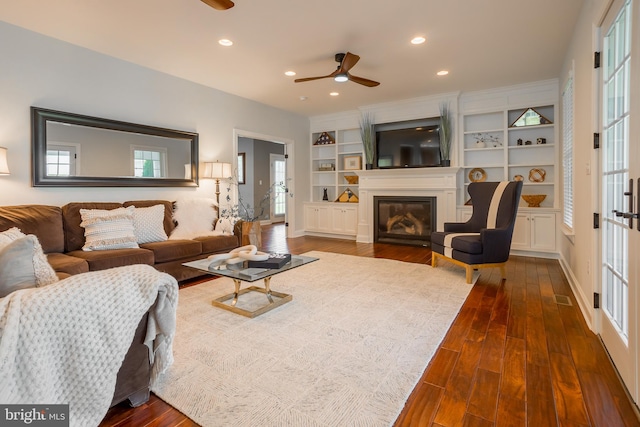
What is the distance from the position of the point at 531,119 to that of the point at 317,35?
377 centimetres

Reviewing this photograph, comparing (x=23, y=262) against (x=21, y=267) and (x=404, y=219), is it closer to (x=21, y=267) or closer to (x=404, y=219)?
(x=21, y=267)

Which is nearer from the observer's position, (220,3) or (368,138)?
(220,3)

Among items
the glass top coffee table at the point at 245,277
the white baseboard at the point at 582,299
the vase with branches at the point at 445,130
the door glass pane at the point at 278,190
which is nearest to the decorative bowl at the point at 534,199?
the vase with branches at the point at 445,130

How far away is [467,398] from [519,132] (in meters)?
5.00

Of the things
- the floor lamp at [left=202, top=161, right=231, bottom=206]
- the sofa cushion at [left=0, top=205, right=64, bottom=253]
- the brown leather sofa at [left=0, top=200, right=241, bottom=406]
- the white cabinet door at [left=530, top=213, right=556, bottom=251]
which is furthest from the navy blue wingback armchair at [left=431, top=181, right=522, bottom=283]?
the sofa cushion at [left=0, top=205, right=64, bottom=253]

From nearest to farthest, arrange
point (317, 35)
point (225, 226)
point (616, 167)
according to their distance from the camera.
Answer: point (616, 167)
point (317, 35)
point (225, 226)

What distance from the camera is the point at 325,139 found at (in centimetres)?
732

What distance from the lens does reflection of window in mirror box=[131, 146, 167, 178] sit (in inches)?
167

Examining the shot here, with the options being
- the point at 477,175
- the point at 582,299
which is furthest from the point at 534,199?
the point at 582,299

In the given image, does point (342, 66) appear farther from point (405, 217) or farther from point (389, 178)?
point (405, 217)

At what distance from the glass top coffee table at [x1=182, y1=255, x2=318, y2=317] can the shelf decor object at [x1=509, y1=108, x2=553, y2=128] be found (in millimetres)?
4367

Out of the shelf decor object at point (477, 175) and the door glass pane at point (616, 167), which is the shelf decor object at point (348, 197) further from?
the door glass pane at point (616, 167)

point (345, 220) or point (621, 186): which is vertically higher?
point (621, 186)

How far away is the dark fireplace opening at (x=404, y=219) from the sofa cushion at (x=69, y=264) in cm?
473
